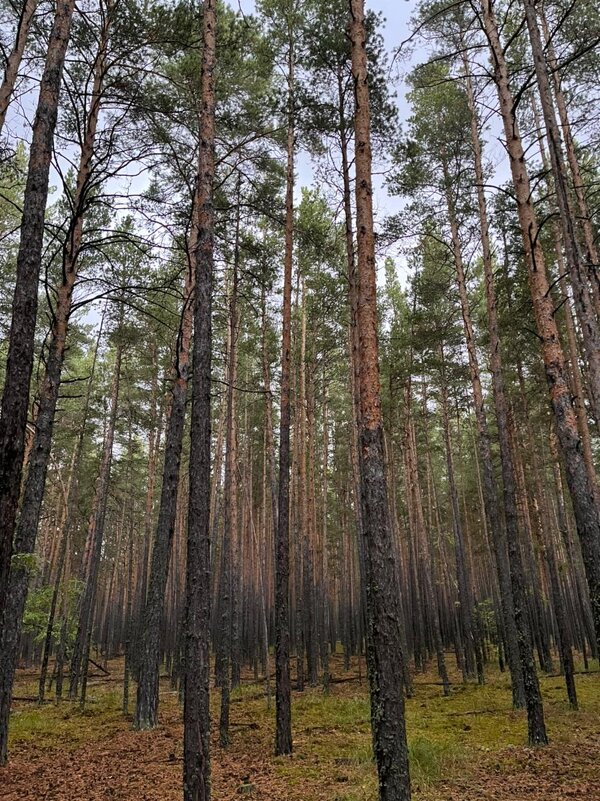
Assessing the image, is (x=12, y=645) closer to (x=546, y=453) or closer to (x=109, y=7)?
(x=109, y=7)

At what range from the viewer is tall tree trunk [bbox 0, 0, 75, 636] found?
4.09 m

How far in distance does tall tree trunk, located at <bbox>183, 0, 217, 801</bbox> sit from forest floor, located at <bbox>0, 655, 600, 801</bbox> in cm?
194

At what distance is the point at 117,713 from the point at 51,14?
15.3 metres

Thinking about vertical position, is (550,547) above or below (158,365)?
below

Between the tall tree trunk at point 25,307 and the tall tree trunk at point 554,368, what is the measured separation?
5.87m

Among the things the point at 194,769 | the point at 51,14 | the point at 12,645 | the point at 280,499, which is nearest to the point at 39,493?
the point at 12,645

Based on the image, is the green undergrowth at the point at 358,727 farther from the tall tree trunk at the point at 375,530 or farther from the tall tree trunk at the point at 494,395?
the tall tree trunk at the point at 375,530

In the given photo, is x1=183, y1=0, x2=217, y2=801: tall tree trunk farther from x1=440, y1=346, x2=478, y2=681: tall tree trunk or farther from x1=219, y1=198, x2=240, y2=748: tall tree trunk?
x1=440, y1=346, x2=478, y2=681: tall tree trunk

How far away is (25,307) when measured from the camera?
463cm

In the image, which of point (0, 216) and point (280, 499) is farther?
point (0, 216)

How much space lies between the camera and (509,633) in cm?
1126

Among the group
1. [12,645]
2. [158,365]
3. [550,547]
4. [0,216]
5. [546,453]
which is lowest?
[12,645]

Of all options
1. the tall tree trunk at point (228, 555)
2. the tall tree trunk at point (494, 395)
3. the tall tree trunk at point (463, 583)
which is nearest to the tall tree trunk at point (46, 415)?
the tall tree trunk at point (228, 555)

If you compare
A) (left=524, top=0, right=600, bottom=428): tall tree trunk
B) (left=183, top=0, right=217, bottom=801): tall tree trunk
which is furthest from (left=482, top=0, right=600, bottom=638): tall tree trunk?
(left=183, top=0, right=217, bottom=801): tall tree trunk
